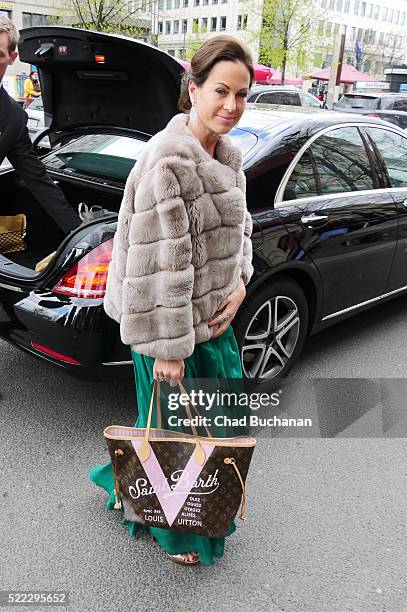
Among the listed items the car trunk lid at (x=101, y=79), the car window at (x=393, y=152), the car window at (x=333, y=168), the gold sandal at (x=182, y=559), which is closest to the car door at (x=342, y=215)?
the car window at (x=333, y=168)

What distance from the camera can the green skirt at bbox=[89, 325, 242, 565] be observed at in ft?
6.74

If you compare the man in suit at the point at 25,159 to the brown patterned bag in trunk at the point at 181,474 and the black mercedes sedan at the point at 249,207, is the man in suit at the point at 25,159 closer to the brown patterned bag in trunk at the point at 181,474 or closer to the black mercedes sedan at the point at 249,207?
the black mercedes sedan at the point at 249,207

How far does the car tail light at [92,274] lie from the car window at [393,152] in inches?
89.4

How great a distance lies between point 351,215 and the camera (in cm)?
365

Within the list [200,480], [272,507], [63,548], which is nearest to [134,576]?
[63,548]

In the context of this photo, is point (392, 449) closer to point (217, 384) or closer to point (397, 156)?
point (217, 384)

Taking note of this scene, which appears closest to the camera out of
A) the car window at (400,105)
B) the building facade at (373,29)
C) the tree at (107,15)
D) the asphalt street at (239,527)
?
the asphalt street at (239,527)

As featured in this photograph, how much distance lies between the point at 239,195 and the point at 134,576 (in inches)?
58.2

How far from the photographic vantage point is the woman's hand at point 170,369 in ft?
6.11

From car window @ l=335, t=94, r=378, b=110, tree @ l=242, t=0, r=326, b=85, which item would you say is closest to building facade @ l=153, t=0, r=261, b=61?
tree @ l=242, t=0, r=326, b=85

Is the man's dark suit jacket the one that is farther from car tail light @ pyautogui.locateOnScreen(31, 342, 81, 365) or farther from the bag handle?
the bag handle

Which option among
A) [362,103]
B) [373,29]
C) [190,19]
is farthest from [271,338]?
[373,29]

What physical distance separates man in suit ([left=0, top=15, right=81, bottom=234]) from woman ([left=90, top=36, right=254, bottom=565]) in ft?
5.67

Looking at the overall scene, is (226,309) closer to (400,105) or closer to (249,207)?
(249,207)
